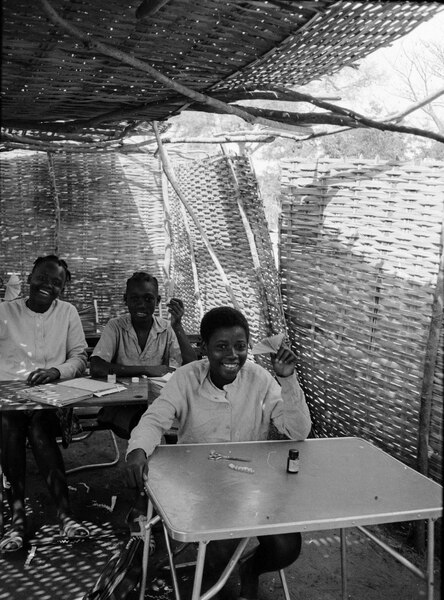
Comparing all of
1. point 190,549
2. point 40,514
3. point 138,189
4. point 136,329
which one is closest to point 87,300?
point 138,189

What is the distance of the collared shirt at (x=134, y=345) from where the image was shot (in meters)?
4.78

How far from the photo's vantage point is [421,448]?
157 inches

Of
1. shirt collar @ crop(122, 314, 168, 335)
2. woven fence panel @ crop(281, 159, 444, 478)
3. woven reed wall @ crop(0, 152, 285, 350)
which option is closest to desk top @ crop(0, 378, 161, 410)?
shirt collar @ crop(122, 314, 168, 335)

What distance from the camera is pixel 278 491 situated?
2.43m

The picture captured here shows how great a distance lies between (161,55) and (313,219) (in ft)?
8.07

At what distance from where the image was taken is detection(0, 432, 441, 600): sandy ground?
3463mm

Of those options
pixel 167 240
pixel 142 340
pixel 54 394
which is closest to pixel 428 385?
pixel 142 340

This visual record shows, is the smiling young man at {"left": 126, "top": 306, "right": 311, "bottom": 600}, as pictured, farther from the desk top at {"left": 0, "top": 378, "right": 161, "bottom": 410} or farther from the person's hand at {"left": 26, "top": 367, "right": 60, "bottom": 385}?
the person's hand at {"left": 26, "top": 367, "right": 60, "bottom": 385}

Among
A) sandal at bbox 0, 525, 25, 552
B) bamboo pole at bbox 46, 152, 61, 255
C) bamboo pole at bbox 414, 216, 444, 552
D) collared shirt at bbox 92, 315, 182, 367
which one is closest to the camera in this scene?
sandal at bbox 0, 525, 25, 552

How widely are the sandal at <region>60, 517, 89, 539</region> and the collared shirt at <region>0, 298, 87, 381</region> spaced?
1.00m

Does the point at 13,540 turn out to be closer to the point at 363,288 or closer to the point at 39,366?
the point at 39,366

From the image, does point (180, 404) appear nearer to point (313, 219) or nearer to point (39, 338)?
point (39, 338)

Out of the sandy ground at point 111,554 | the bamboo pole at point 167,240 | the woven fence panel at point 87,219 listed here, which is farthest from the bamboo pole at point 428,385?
the woven fence panel at point 87,219

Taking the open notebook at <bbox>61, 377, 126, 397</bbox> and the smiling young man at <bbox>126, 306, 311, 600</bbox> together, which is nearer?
the smiling young man at <bbox>126, 306, 311, 600</bbox>
